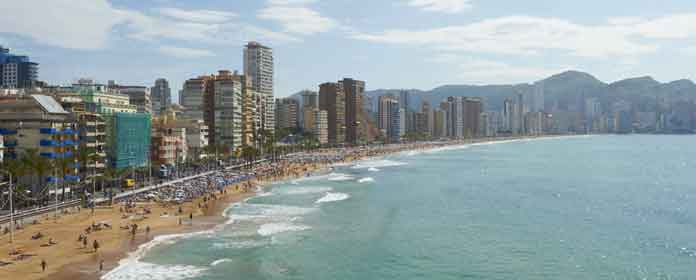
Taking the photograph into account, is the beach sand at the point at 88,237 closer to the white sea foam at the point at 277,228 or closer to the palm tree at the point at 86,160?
the white sea foam at the point at 277,228

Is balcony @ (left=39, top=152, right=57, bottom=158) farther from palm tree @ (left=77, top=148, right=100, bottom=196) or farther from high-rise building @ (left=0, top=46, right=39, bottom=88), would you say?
high-rise building @ (left=0, top=46, right=39, bottom=88)

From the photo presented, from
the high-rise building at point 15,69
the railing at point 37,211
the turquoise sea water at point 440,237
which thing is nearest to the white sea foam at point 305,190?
the turquoise sea water at point 440,237

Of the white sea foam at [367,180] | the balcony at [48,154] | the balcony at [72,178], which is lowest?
the white sea foam at [367,180]

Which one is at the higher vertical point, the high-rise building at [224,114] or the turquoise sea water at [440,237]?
the high-rise building at [224,114]

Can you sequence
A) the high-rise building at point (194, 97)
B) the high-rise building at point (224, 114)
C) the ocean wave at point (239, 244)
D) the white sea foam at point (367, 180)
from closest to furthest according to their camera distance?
the ocean wave at point (239, 244) → the white sea foam at point (367, 180) → the high-rise building at point (224, 114) → the high-rise building at point (194, 97)

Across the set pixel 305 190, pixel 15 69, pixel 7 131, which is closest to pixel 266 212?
pixel 305 190

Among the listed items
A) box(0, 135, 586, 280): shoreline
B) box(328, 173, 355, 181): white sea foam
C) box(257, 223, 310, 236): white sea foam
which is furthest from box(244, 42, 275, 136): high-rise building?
box(257, 223, 310, 236): white sea foam

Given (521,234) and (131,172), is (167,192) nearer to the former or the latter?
(131,172)
